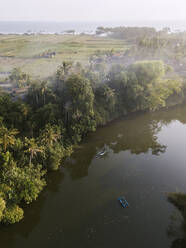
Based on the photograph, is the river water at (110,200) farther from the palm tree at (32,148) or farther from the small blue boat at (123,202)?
the palm tree at (32,148)

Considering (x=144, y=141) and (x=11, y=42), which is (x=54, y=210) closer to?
(x=144, y=141)

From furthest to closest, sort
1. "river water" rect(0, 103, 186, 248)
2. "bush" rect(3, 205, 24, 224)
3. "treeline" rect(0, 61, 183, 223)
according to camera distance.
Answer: "treeline" rect(0, 61, 183, 223), "bush" rect(3, 205, 24, 224), "river water" rect(0, 103, 186, 248)

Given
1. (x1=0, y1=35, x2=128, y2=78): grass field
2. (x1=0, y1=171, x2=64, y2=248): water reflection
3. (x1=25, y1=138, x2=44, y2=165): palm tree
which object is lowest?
(x1=0, y1=171, x2=64, y2=248): water reflection

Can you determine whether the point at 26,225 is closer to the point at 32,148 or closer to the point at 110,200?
the point at 32,148

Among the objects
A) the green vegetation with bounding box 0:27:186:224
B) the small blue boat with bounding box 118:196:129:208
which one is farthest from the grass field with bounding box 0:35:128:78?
the small blue boat with bounding box 118:196:129:208

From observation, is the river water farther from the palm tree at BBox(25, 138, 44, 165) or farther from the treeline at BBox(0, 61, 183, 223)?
the palm tree at BBox(25, 138, 44, 165)

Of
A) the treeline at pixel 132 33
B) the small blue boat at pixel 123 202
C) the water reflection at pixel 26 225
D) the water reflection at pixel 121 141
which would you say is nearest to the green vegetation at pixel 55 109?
the water reflection at pixel 26 225
